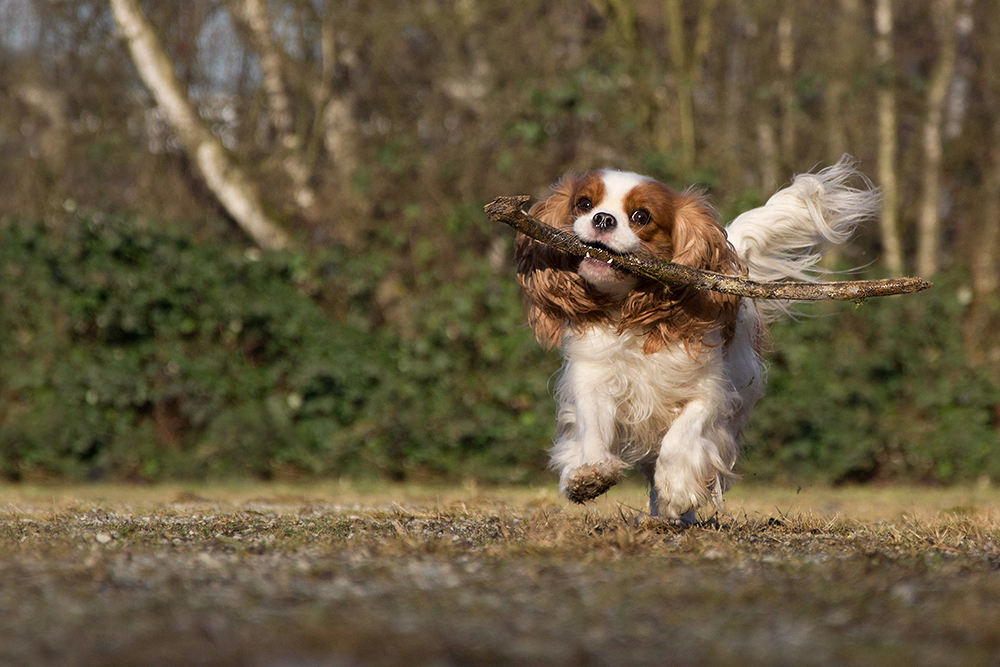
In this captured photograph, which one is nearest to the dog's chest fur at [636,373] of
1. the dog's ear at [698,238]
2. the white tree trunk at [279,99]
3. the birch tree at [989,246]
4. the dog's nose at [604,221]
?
the dog's ear at [698,238]

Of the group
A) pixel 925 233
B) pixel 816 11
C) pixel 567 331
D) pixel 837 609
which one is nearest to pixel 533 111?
pixel 816 11

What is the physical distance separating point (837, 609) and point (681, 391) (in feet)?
6.05

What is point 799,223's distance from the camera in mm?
4426

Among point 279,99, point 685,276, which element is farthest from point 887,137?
point 685,276

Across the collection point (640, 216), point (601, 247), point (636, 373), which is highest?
point (640, 216)

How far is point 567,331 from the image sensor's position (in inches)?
158

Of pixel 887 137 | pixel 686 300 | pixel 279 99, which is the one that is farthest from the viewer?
pixel 279 99

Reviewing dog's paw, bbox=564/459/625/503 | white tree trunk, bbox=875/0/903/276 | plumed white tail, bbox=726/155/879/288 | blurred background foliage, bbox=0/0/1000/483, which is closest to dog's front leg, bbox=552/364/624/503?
dog's paw, bbox=564/459/625/503

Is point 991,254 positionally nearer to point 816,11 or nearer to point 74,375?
point 816,11

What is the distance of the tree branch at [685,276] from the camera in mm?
3666

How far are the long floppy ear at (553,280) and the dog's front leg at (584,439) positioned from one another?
168 millimetres

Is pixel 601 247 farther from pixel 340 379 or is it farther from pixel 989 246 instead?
pixel 989 246

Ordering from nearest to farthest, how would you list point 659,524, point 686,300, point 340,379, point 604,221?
point 659,524
point 604,221
point 686,300
point 340,379

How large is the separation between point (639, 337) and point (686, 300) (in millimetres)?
194
